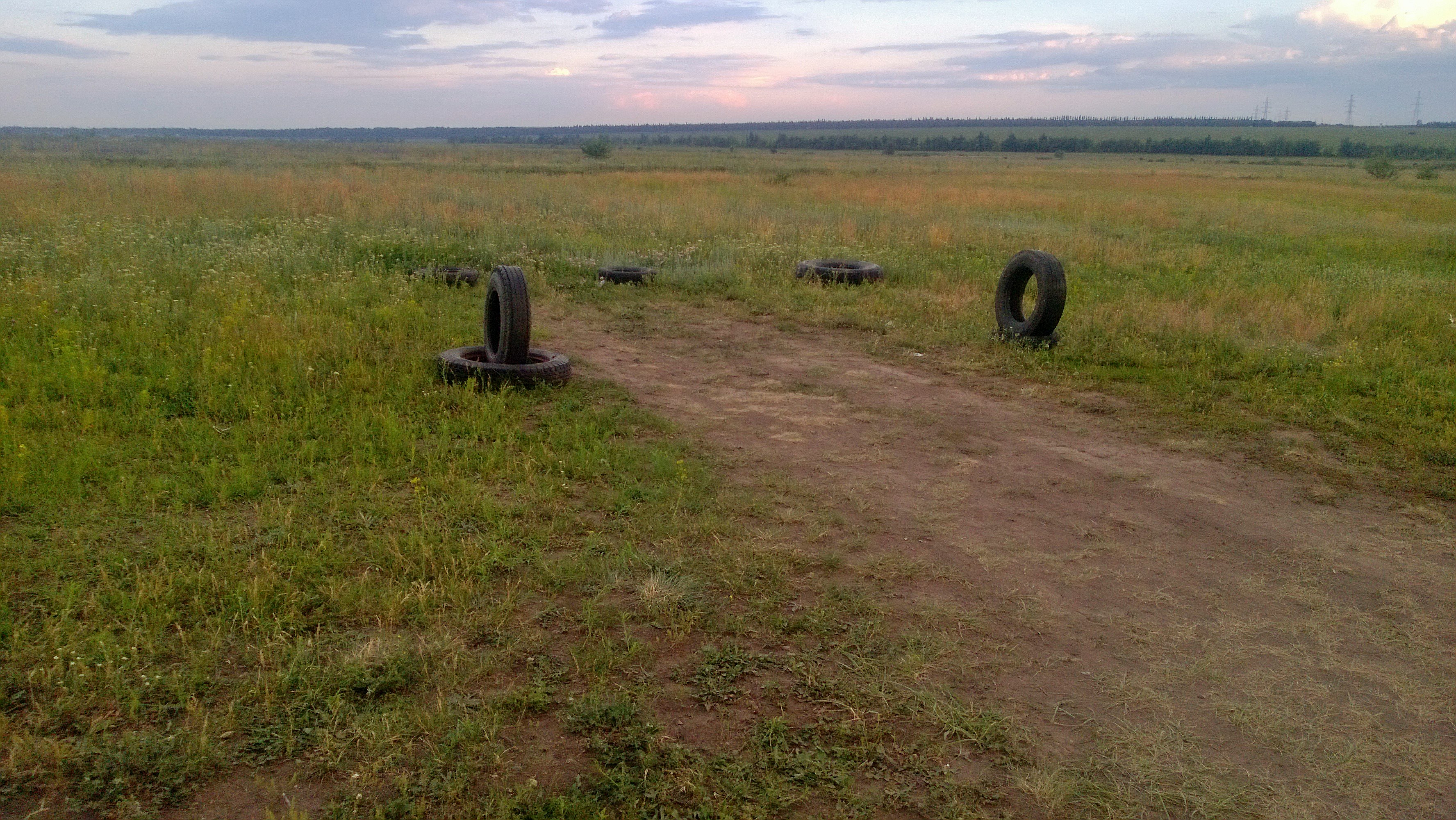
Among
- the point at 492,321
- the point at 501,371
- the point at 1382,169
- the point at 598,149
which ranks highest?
the point at 598,149

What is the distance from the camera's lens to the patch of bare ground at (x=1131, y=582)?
129 inches

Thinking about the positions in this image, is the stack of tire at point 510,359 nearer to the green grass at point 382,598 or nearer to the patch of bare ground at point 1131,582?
the green grass at point 382,598

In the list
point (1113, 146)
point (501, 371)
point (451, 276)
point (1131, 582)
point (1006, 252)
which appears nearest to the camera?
point (1131, 582)

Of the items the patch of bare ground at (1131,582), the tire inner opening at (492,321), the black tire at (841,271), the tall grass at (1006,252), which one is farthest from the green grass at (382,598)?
the black tire at (841,271)

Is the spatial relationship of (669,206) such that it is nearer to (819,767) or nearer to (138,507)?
(138,507)

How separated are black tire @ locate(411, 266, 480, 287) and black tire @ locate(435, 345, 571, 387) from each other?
13.3ft

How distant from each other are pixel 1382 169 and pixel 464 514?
2338 inches

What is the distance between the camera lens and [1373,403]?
8.00 m

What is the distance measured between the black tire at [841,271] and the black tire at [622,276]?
2324 mm

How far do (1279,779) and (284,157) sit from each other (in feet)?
176

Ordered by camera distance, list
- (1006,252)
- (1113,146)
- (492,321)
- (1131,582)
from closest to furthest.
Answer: (1131,582) → (492,321) → (1006,252) → (1113,146)

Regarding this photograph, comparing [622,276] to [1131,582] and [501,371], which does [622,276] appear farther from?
[1131,582]

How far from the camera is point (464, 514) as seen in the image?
505 centimetres

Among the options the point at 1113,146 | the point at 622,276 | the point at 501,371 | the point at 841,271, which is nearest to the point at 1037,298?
the point at 841,271
